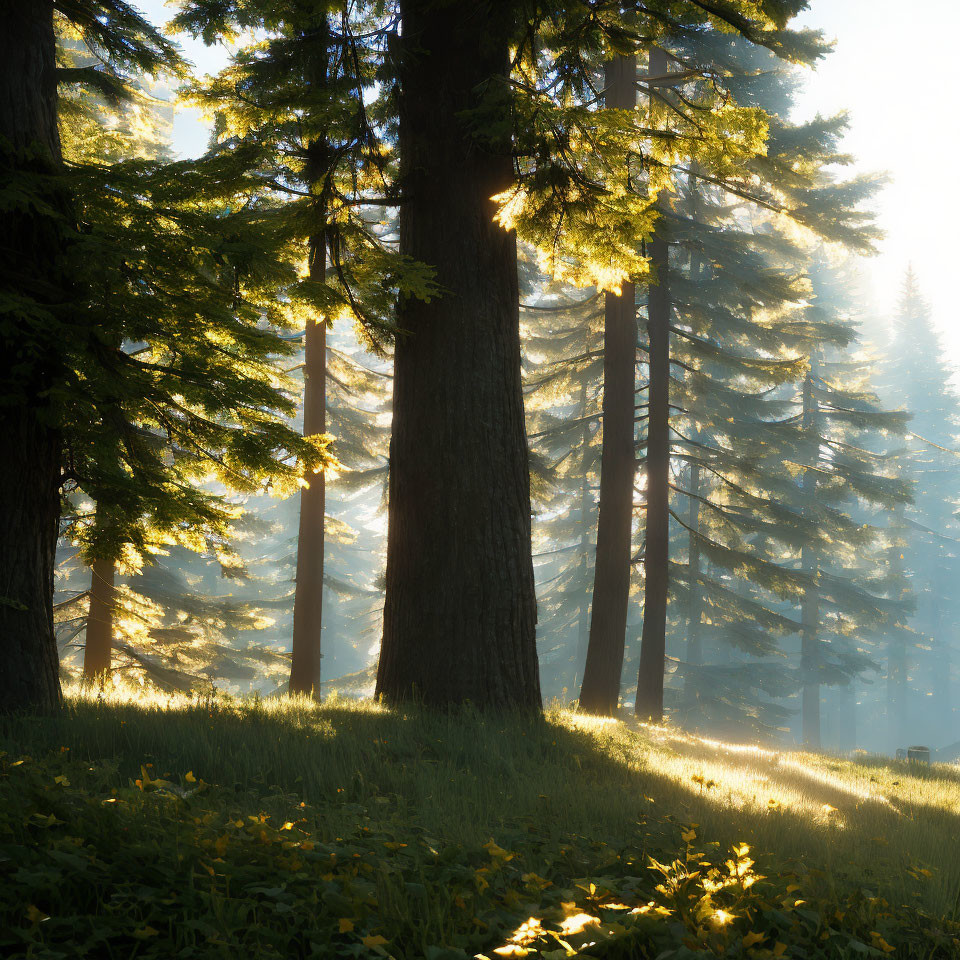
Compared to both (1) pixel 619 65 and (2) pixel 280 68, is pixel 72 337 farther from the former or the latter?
(1) pixel 619 65

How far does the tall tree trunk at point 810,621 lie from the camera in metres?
25.9

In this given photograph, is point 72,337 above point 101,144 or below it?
below

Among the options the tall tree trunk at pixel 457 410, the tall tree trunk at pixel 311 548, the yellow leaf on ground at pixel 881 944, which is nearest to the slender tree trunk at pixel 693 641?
the tall tree trunk at pixel 311 548

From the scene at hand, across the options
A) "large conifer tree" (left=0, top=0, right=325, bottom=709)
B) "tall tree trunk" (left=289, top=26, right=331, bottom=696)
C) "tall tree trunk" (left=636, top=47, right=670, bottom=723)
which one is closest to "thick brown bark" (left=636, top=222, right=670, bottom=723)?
"tall tree trunk" (left=636, top=47, right=670, bottom=723)

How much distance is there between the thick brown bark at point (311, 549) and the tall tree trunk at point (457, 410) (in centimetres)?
684

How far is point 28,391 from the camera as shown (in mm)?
5355

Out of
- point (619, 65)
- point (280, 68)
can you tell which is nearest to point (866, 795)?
point (280, 68)

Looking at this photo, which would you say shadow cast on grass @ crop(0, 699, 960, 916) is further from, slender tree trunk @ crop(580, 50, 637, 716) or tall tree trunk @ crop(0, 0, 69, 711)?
slender tree trunk @ crop(580, 50, 637, 716)

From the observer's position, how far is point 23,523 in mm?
5414

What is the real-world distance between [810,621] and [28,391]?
28.8 metres

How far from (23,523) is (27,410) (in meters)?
0.84

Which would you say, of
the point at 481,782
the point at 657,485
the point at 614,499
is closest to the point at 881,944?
the point at 481,782

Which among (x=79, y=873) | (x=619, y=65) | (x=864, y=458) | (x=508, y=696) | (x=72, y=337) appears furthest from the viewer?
(x=864, y=458)

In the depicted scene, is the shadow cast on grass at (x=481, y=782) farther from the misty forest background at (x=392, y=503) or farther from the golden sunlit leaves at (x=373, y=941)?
the golden sunlit leaves at (x=373, y=941)
